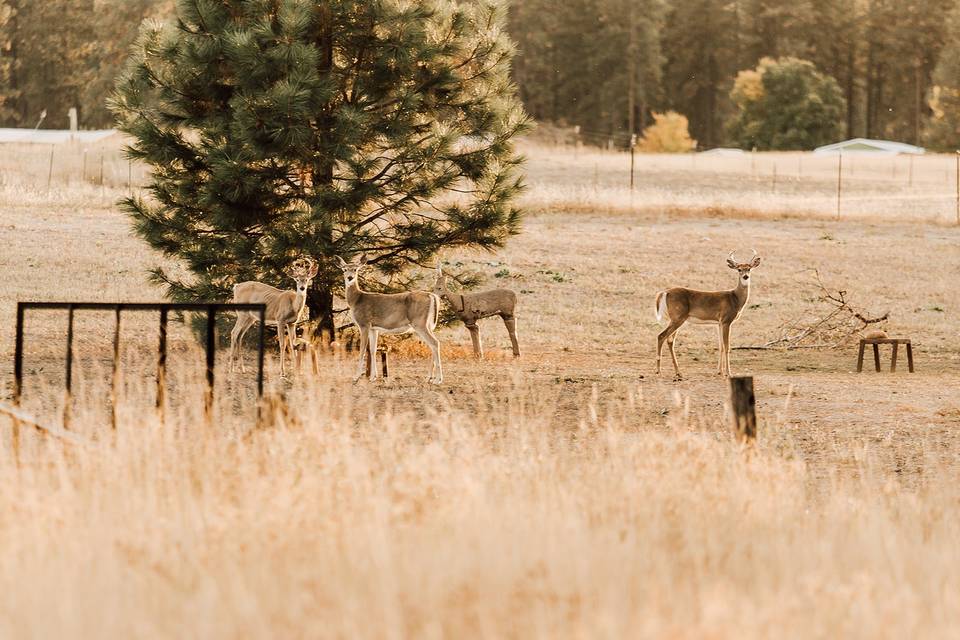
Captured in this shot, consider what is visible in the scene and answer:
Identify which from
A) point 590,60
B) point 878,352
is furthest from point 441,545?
point 590,60

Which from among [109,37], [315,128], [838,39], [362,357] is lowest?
[362,357]

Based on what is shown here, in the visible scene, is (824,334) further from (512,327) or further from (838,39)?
(838,39)

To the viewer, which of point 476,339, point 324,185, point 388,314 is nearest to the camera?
point 388,314

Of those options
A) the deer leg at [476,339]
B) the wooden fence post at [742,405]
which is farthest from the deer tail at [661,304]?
the wooden fence post at [742,405]

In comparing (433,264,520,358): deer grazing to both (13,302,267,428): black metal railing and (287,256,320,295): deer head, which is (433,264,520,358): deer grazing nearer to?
(287,256,320,295): deer head

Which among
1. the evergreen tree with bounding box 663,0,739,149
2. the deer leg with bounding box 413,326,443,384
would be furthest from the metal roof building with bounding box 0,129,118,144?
the evergreen tree with bounding box 663,0,739,149

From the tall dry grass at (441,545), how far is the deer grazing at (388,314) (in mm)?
5450

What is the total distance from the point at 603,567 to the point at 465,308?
11377 millimetres

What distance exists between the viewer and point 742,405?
1061 centimetres

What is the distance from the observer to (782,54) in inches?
3789

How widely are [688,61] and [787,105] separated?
1213 centimetres

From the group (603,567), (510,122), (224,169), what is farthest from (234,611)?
(510,122)

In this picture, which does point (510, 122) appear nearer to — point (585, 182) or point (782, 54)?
point (585, 182)

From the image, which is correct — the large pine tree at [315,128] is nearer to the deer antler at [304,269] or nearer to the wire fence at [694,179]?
the deer antler at [304,269]
